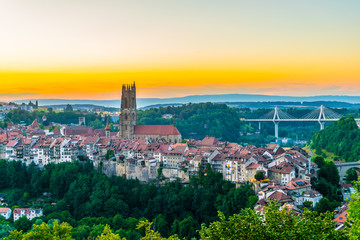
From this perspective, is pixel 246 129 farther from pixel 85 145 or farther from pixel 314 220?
pixel 314 220

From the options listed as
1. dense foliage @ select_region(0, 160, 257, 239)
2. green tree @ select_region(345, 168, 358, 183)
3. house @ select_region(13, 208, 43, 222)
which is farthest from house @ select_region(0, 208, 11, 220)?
green tree @ select_region(345, 168, 358, 183)

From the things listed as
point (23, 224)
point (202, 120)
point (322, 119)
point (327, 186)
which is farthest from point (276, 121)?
point (23, 224)

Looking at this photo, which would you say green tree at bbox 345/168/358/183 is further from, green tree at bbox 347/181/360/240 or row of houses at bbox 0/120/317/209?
green tree at bbox 347/181/360/240

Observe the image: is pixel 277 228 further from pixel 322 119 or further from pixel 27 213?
pixel 322 119

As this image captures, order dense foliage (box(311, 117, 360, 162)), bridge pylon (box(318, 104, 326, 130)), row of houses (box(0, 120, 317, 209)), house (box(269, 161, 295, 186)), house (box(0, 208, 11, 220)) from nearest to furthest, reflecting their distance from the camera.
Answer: house (box(269, 161, 295, 186)), row of houses (box(0, 120, 317, 209)), house (box(0, 208, 11, 220)), dense foliage (box(311, 117, 360, 162)), bridge pylon (box(318, 104, 326, 130))

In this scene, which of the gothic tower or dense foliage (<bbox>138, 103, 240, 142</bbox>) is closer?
the gothic tower

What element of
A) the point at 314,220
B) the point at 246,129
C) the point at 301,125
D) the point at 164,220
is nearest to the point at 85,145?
the point at 164,220

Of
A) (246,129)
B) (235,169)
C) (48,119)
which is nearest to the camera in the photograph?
(235,169)
